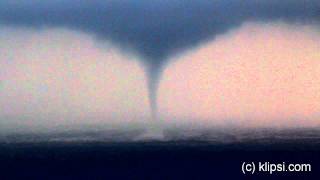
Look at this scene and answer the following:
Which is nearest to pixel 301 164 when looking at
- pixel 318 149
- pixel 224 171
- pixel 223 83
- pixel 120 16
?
pixel 318 149

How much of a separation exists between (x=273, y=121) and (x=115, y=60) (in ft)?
2.36

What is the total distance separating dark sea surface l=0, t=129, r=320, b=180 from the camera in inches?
76.2

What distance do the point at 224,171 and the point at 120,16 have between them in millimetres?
790

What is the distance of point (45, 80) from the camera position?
6.49 ft

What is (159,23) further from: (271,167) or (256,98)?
(271,167)

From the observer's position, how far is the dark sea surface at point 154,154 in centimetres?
194

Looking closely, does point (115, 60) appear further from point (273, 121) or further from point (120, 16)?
point (273, 121)

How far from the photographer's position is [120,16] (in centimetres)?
197

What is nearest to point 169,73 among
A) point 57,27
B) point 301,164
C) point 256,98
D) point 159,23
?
point 159,23

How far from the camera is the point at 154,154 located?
1954 mm

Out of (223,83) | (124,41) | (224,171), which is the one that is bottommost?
(224,171)

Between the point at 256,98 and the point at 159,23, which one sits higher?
the point at 159,23

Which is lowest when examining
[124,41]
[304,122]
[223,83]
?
[304,122]

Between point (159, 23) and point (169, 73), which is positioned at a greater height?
point (159, 23)
